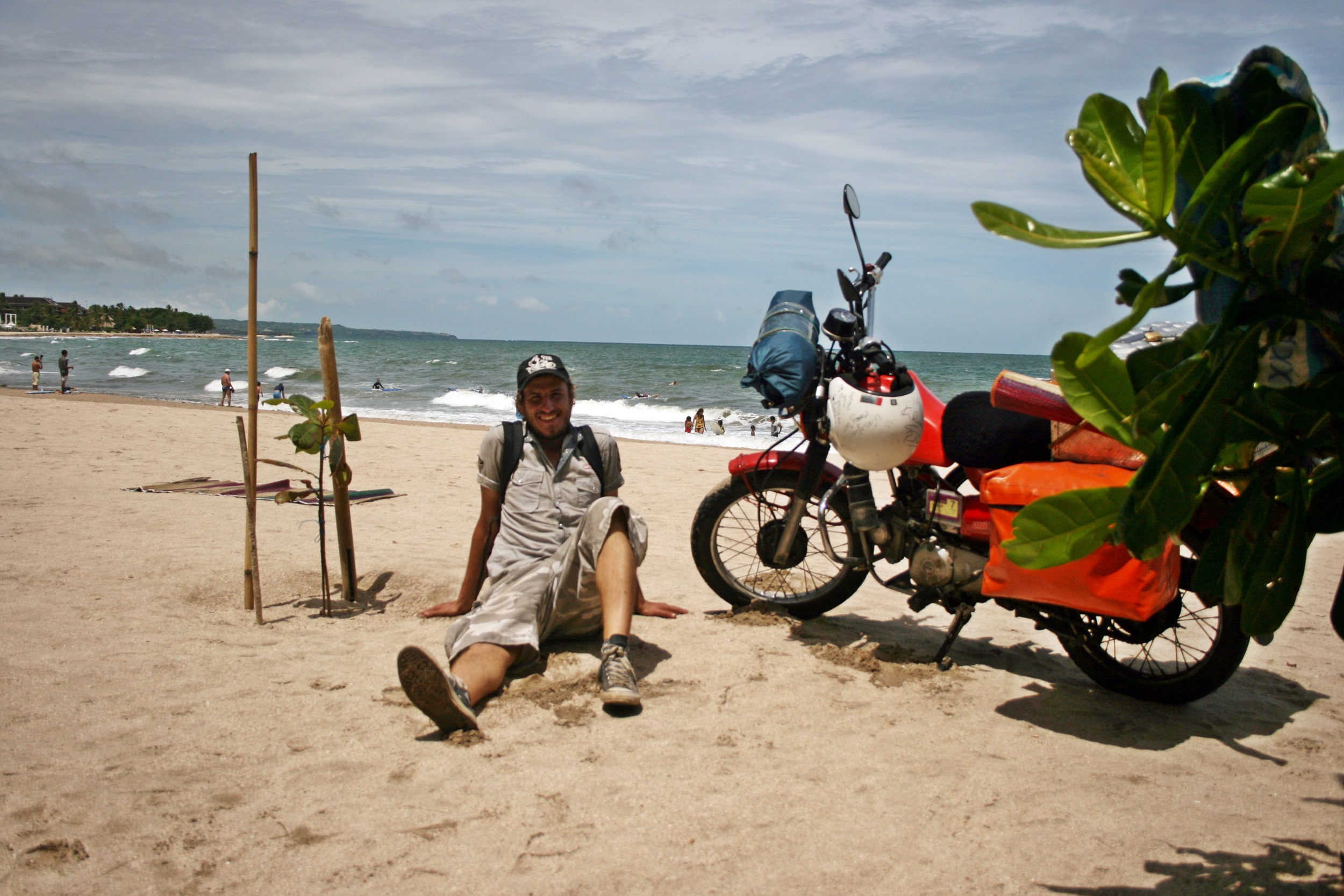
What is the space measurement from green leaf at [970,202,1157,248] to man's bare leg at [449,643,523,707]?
2269 mm

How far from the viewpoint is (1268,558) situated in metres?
1.25

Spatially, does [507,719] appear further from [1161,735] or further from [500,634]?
[1161,735]

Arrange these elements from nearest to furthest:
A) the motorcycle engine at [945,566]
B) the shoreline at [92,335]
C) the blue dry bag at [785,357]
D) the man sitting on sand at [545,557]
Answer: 1. the man sitting on sand at [545,557]
2. the motorcycle engine at [945,566]
3. the blue dry bag at [785,357]
4. the shoreline at [92,335]

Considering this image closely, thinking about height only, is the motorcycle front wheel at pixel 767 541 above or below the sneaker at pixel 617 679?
above

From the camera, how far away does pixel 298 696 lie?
2846mm

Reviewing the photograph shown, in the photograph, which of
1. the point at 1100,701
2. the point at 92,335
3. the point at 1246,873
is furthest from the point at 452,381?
the point at 92,335

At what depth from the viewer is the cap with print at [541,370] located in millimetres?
3309

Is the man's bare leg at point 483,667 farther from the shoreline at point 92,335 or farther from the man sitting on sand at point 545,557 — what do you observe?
the shoreline at point 92,335

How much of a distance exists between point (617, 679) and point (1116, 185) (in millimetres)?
2177

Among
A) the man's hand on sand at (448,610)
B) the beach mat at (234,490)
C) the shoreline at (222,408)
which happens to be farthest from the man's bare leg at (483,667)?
the shoreline at (222,408)

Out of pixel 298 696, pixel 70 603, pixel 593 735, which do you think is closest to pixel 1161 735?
pixel 593 735

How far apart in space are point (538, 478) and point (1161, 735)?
239cm

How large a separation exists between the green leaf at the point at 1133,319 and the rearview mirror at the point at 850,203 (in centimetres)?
251

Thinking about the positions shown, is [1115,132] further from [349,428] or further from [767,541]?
[349,428]
